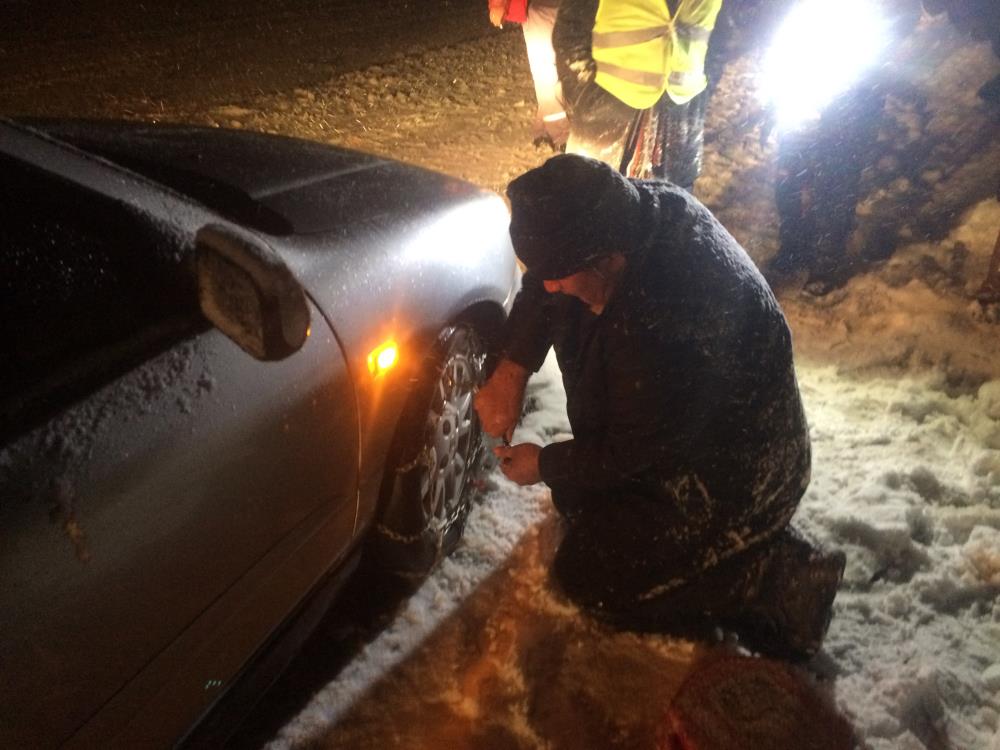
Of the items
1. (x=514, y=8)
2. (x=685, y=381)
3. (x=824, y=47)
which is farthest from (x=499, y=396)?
(x=824, y=47)

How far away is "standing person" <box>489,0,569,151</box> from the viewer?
412 cm

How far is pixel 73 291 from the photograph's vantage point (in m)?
1.30

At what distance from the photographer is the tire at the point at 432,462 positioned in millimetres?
2059

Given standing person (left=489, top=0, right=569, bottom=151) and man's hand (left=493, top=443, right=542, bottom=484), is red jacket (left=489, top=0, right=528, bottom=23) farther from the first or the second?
man's hand (left=493, top=443, right=542, bottom=484)

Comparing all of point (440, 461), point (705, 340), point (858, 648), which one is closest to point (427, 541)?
point (440, 461)

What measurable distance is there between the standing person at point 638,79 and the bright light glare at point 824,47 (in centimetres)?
88

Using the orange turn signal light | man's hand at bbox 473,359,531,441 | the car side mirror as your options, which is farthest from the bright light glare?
the car side mirror

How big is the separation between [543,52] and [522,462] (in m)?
3.12

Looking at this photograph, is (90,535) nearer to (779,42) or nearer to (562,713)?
(562,713)

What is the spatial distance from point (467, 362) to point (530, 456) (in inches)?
15.8

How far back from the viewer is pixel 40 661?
1110 millimetres

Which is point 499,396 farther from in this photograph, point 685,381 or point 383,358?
point 685,381

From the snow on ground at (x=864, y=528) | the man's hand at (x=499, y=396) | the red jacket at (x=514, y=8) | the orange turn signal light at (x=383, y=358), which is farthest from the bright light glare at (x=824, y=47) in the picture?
the orange turn signal light at (x=383, y=358)

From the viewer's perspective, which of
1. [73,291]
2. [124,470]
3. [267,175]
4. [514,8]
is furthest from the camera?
[514,8]
